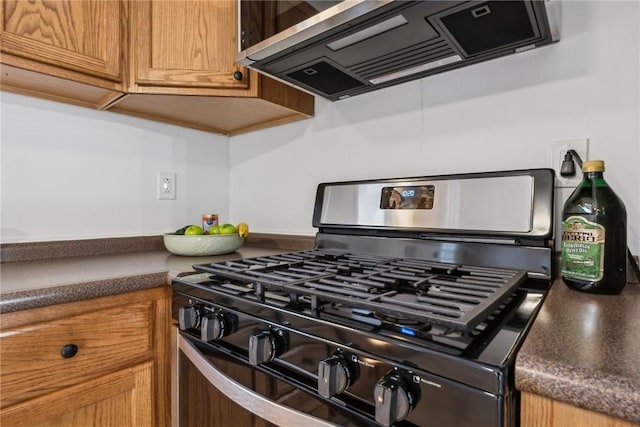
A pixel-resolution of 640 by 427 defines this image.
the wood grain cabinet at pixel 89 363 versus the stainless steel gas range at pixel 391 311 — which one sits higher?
the stainless steel gas range at pixel 391 311

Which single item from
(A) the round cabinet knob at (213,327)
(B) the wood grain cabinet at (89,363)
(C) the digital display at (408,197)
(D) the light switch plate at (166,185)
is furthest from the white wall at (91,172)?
(C) the digital display at (408,197)

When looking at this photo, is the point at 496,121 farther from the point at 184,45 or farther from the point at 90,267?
the point at 90,267

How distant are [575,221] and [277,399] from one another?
2.22 feet

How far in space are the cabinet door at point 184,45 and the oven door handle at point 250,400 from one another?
82 centimetres

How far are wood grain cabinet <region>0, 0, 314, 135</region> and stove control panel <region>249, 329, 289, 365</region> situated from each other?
0.86 m

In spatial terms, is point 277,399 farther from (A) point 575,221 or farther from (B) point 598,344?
(A) point 575,221

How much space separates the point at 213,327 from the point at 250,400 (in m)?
0.16

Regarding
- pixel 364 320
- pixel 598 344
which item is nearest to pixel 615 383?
pixel 598 344

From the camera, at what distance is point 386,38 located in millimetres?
863

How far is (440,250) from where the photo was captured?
944mm

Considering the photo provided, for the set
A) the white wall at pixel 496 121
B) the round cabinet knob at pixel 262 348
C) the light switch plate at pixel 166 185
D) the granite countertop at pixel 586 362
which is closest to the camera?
the granite countertop at pixel 586 362

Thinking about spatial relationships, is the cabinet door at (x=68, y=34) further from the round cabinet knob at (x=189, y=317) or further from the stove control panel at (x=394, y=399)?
the stove control panel at (x=394, y=399)

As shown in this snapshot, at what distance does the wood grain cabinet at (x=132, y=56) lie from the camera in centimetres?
95

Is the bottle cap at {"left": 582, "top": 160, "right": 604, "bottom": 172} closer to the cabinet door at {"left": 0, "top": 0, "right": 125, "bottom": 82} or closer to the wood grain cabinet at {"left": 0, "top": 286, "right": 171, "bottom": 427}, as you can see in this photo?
the wood grain cabinet at {"left": 0, "top": 286, "right": 171, "bottom": 427}
